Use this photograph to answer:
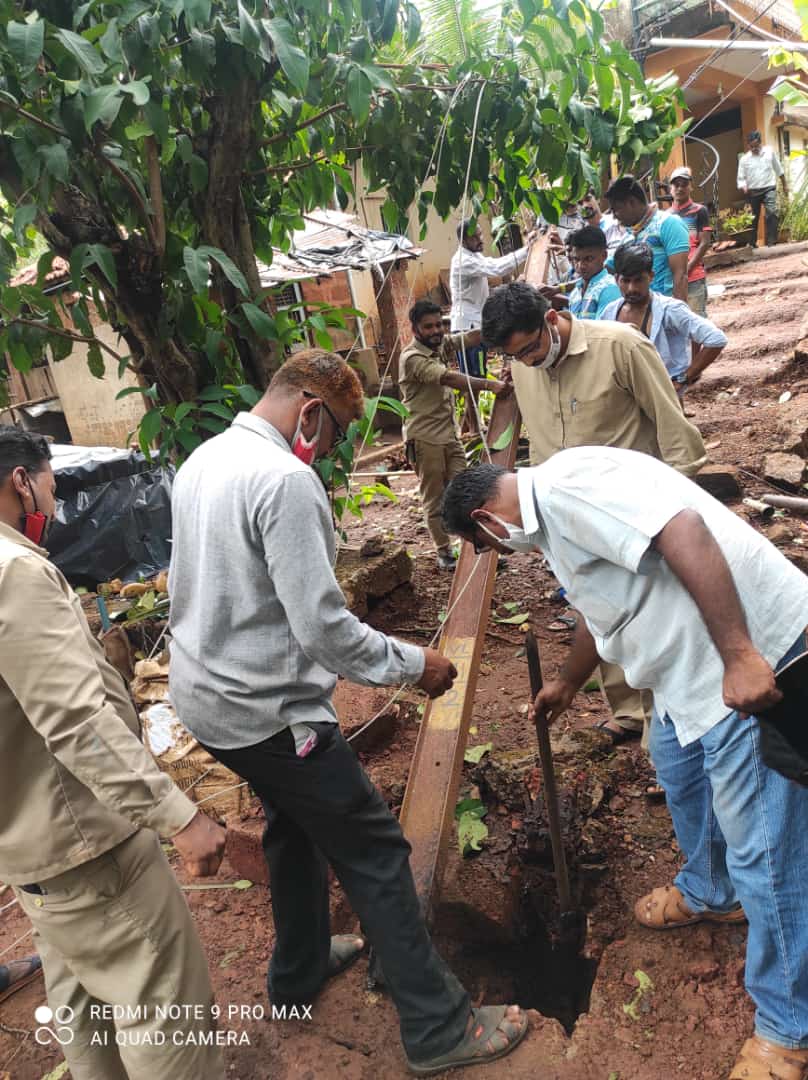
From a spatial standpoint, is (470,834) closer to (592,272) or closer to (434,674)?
(434,674)

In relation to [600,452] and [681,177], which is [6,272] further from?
[681,177]

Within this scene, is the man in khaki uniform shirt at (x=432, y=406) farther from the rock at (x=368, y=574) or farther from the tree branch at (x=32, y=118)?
the tree branch at (x=32, y=118)

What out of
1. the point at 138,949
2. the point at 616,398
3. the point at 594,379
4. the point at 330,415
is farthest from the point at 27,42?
the point at 138,949

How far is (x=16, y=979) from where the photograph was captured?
288 centimetres

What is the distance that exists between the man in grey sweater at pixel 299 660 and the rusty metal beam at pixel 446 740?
1.23 ft

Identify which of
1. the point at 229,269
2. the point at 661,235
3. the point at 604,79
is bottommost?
the point at 661,235

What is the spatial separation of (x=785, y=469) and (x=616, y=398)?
9.96 feet

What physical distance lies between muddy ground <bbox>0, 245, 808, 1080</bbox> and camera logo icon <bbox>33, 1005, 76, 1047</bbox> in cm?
4

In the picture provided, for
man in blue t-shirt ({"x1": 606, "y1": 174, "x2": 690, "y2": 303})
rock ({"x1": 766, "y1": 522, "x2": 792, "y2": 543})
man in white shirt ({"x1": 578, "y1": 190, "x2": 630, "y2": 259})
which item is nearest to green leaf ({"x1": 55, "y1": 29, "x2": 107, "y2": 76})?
man in blue t-shirt ({"x1": 606, "y1": 174, "x2": 690, "y2": 303})

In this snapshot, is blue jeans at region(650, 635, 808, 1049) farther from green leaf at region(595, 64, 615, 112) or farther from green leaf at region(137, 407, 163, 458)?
green leaf at region(137, 407, 163, 458)

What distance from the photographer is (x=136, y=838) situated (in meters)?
1.87

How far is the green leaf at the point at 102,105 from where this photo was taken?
80.0 inches

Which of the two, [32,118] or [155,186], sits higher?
[32,118]

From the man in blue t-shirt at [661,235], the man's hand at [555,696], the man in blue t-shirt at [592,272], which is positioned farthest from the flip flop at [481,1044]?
the man in blue t-shirt at [661,235]
